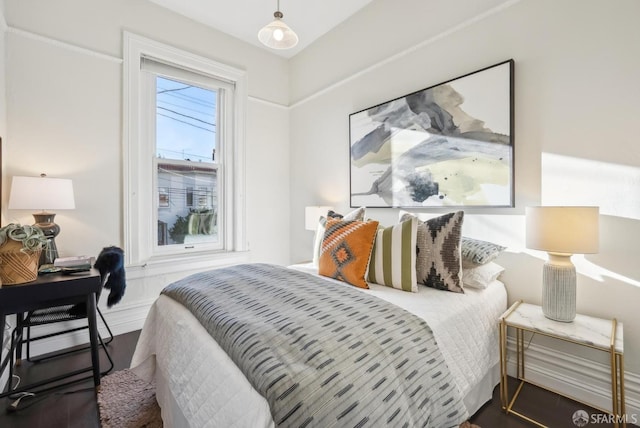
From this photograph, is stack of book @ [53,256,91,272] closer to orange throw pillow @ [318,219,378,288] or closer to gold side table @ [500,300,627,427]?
orange throw pillow @ [318,219,378,288]

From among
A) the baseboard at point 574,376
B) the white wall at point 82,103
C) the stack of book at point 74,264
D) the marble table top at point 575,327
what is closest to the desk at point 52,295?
the stack of book at point 74,264

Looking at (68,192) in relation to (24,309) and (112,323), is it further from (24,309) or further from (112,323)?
(112,323)

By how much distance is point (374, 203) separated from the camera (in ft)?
8.71

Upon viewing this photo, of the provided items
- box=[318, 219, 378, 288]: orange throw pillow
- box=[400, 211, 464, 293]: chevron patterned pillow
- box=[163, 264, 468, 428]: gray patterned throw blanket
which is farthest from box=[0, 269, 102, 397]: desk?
box=[400, 211, 464, 293]: chevron patterned pillow

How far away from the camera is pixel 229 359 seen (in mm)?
1001

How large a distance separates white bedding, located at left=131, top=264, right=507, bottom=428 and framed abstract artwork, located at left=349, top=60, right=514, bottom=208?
71 centimetres

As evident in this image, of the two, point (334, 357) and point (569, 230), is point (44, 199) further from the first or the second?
point (569, 230)

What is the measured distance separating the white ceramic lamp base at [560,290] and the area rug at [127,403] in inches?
28.2

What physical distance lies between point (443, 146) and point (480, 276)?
974 mm

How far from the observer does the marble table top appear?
1.30 metres

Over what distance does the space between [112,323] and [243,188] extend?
179 cm

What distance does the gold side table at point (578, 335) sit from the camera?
126cm

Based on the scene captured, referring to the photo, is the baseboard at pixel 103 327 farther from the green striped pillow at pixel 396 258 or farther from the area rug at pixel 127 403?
the green striped pillow at pixel 396 258

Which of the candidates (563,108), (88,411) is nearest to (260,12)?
(563,108)
